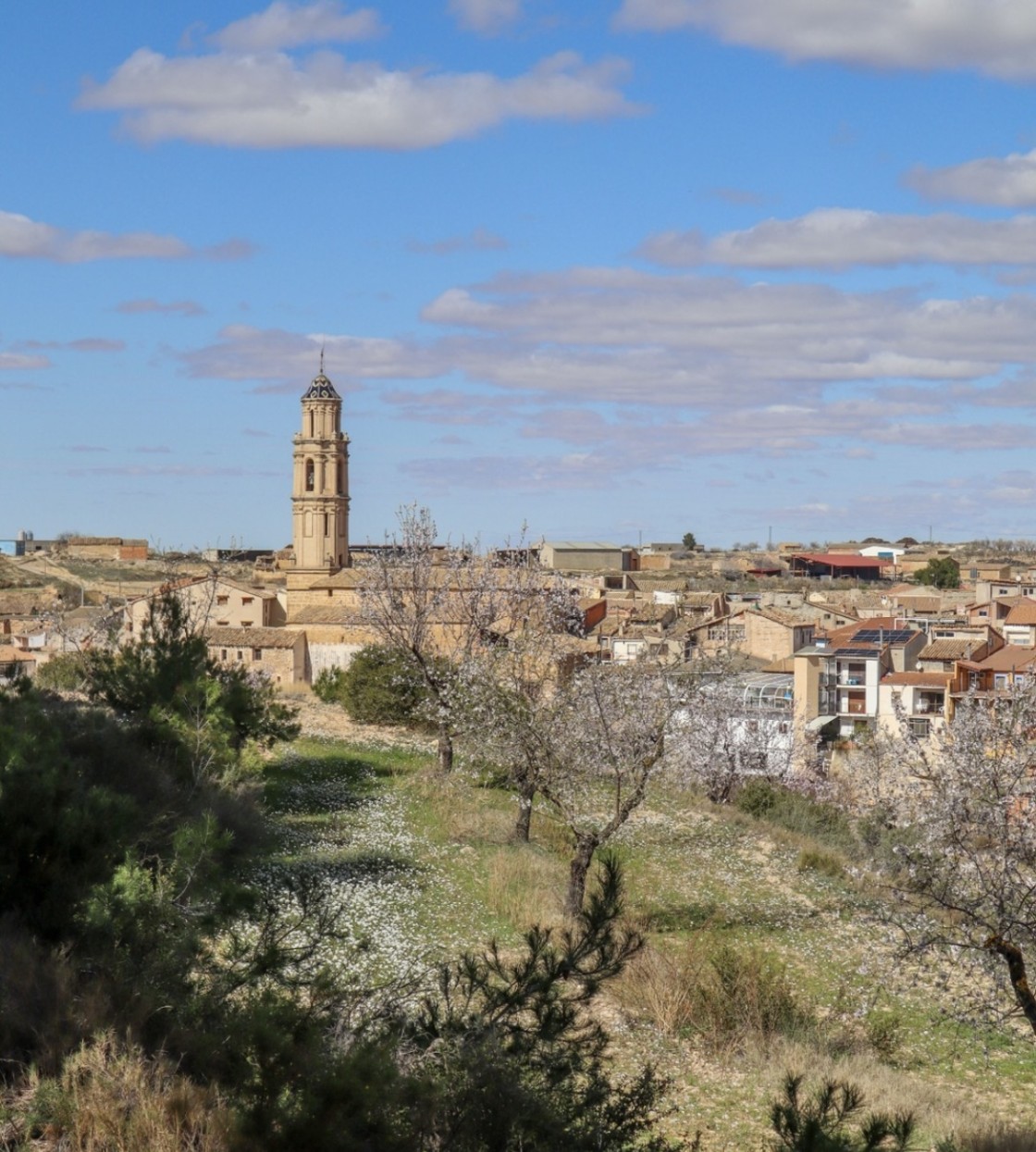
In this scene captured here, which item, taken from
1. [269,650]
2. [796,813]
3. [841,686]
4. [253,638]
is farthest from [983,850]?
[841,686]

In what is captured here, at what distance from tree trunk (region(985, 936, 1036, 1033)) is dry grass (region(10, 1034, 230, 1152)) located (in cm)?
828

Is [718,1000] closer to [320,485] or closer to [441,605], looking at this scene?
[441,605]

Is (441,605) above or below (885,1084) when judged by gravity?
above

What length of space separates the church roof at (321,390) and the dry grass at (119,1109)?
50.3m

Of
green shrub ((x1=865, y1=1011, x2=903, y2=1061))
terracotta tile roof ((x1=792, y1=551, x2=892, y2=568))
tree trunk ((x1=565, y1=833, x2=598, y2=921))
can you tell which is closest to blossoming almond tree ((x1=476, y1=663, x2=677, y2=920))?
tree trunk ((x1=565, y1=833, x2=598, y2=921))

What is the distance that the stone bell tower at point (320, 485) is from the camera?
183 feet

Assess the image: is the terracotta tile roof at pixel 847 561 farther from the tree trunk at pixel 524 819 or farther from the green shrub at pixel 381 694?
the tree trunk at pixel 524 819

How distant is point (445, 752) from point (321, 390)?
32718mm

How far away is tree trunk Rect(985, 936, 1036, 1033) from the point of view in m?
12.2

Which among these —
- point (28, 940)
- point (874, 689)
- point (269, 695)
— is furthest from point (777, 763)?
point (28, 940)

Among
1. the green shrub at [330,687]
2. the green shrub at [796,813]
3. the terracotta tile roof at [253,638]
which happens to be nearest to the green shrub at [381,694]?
the green shrub at [330,687]

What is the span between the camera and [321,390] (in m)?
55.9

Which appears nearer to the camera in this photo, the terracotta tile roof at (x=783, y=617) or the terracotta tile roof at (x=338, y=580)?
the terracotta tile roof at (x=338, y=580)

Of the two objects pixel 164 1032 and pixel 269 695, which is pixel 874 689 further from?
pixel 164 1032
